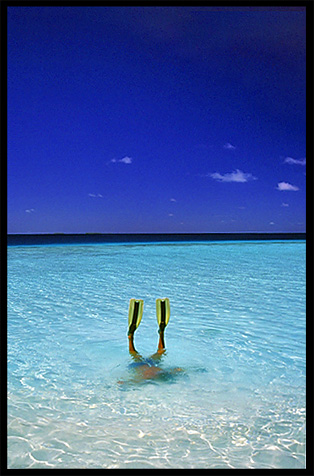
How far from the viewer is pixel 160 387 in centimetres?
352

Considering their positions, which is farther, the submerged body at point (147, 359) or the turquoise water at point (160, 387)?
the submerged body at point (147, 359)

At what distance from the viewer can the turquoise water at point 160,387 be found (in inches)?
93.3

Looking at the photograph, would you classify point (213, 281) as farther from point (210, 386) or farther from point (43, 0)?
point (43, 0)

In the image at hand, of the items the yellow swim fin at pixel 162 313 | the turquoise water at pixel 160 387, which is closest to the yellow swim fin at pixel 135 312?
the yellow swim fin at pixel 162 313

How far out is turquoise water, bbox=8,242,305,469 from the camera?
237cm

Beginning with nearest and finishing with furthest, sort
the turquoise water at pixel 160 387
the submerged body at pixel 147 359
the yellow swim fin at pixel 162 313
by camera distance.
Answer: the turquoise water at pixel 160 387, the submerged body at pixel 147 359, the yellow swim fin at pixel 162 313

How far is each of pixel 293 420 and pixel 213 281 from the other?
24.2 feet

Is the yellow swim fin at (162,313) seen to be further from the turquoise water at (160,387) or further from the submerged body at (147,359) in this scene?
the turquoise water at (160,387)

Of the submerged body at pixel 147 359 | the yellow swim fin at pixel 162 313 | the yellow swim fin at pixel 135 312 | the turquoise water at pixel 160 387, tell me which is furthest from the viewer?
the yellow swim fin at pixel 162 313

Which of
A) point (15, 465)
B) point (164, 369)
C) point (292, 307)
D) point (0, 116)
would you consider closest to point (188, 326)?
point (164, 369)

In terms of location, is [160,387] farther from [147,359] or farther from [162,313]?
→ [162,313]

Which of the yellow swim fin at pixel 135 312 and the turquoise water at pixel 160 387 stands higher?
the yellow swim fin at pixel 135 312

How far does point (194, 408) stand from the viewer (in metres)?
3.11

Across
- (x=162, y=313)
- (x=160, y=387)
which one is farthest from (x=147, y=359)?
(x=160, y=387)
